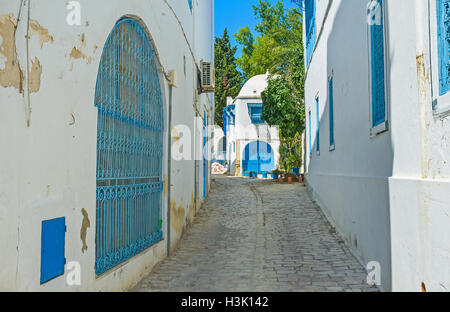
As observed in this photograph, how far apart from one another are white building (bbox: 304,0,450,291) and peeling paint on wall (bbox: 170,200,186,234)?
110 inches

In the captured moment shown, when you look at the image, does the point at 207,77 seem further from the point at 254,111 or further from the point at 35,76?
the point at 254,111

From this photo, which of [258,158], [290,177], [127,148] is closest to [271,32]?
[258,158]

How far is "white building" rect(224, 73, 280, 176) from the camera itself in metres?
21.3

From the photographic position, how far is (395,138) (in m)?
3.83

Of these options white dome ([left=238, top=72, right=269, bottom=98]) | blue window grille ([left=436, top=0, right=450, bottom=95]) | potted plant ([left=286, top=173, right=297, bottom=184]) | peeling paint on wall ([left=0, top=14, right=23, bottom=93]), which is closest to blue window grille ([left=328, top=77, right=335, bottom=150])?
blue window grille ([left=436, top=0, right=450, bottom=95])

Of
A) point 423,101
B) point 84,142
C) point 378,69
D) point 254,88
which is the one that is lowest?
point 84,142

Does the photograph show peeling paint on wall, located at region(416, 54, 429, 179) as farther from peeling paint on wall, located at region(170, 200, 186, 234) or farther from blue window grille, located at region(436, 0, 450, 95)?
peeling paint on wall, located at region(170, 200, 186, 234)

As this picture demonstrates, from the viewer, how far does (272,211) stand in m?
9.14

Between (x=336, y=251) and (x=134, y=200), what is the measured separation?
3254 millimetres

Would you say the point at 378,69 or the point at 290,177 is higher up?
the point at 378,69

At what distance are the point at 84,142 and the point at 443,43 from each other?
293cm

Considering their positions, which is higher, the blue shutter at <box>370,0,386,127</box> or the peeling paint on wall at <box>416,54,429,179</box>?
the blue shutter at <box>370,0,386,127</box>
